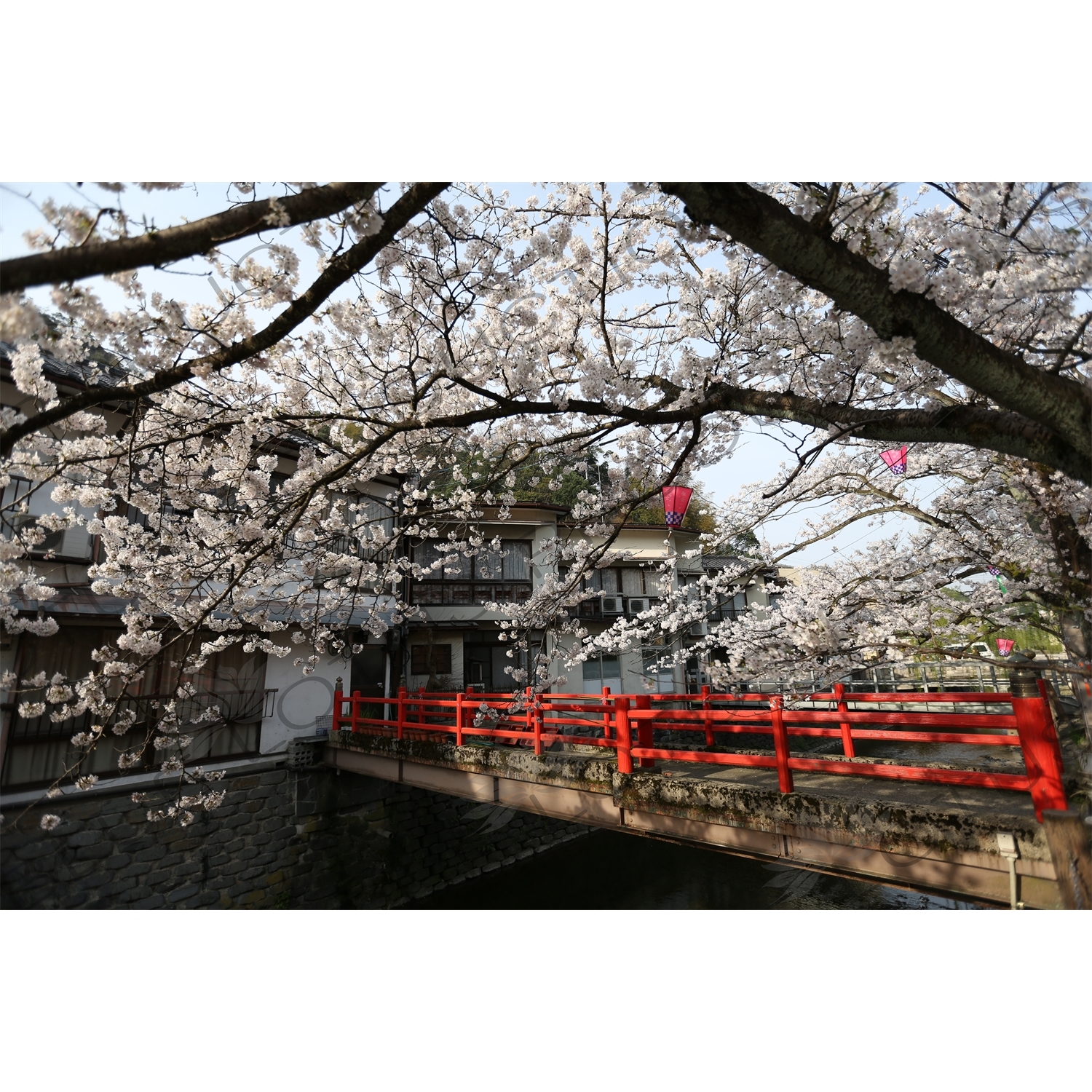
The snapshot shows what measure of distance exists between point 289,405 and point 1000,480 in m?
4.69

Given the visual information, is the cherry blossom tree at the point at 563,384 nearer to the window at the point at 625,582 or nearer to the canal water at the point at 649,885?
the canal water at the point at 649,885

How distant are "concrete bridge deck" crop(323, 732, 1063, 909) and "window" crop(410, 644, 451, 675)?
4.38m

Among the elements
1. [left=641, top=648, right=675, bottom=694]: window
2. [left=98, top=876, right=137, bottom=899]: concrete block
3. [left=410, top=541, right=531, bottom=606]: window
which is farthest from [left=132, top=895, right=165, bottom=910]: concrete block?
[left=641, top=648, right=675, bottom=694]: window

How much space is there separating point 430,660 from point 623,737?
6.08 meters

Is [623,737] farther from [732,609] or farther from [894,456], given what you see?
[732,609]

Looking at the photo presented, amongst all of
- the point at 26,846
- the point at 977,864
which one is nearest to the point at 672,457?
the point at 977,864

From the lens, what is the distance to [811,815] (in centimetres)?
273

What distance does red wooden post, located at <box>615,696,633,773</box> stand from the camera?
3609mm

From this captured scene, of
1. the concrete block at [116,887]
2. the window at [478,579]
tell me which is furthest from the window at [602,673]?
the concrete block at [116,887]

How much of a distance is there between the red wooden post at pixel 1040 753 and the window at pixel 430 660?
25.9ft

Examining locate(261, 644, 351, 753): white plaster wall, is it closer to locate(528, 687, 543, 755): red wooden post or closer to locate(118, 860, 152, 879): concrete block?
locate(118, 860, 152, 879): concrete block

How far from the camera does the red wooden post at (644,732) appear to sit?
3.69 m

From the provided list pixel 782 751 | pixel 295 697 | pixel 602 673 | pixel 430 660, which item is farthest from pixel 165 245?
pixel 602 673

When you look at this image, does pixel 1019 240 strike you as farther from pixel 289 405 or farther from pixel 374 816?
pixel 374 816
